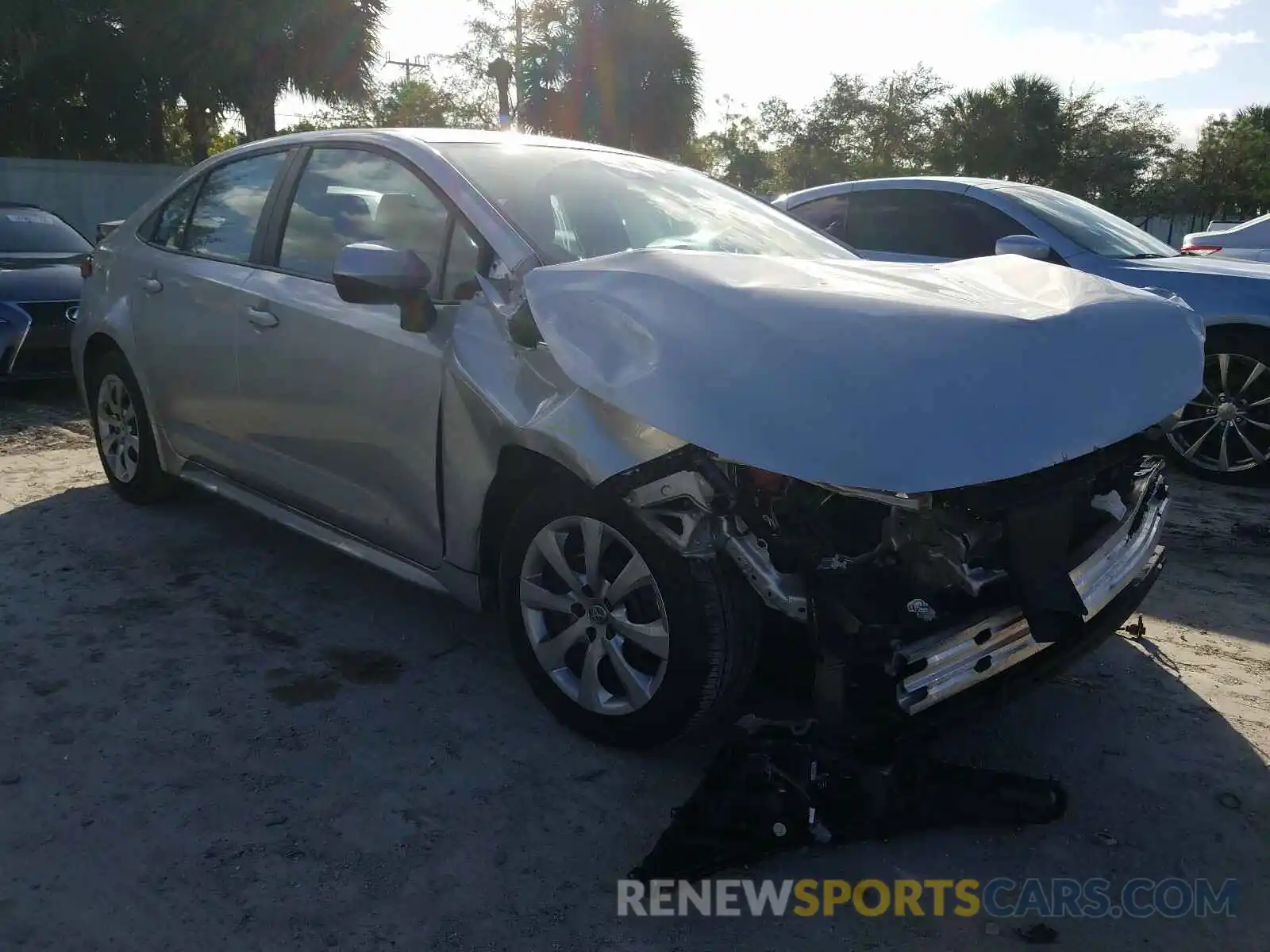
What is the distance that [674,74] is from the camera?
27719 mm

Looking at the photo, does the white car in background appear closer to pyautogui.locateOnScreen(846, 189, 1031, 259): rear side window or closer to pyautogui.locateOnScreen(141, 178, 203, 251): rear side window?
pyautogui.locateOnScreen(846, 189, 1031, 259): rear side window

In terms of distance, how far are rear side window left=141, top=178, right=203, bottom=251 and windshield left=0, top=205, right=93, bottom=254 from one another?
4.22 metres

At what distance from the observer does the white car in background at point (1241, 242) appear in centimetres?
767

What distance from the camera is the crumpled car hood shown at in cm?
221

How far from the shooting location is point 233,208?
4324 mm

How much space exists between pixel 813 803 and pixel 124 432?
396 cm

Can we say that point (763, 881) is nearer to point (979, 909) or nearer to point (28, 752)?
point (979, 909)

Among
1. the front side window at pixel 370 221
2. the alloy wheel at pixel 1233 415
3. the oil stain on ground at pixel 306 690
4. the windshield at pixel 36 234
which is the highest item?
the front side window at pixel 370 221

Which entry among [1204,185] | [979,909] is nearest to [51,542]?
[979,909]

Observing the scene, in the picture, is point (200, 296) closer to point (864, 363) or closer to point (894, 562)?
point (864, 363)

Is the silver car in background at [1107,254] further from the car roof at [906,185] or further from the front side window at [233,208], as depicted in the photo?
the front side window at [233,208]

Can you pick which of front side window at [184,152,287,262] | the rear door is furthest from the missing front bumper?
front side window at [184,152,287,262]

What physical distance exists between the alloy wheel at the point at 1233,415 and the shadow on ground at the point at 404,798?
270 centimetres

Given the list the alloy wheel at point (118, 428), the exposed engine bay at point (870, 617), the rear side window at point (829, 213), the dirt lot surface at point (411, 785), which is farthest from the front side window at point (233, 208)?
the rear side window at point (829, 213)
